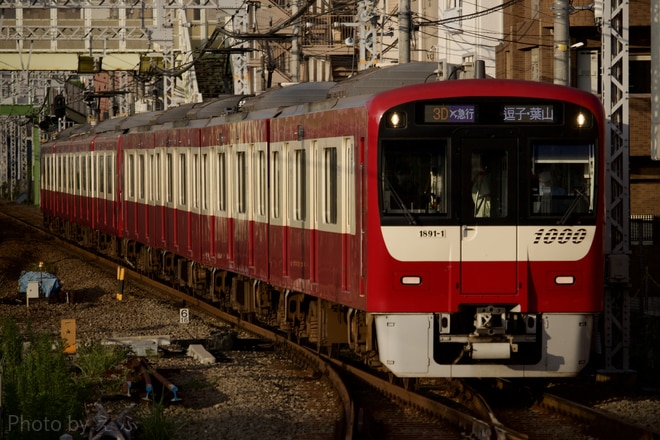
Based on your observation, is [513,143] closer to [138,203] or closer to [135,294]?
[135,294]

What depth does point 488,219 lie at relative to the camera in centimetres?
1060

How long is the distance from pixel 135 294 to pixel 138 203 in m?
3.04

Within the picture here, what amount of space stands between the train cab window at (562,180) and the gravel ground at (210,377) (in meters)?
2.40

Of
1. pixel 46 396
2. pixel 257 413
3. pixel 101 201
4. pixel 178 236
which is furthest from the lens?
pixel 101 201

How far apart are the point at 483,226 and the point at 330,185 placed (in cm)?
201

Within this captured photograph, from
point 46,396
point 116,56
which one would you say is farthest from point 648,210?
point 116,56

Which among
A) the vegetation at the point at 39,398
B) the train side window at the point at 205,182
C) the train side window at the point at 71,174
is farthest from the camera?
the train side window at the point at 71,174

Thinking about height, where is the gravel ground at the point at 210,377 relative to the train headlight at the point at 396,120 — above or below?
below

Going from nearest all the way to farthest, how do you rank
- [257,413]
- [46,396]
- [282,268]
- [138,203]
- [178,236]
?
[46,396] → [257,413] → [282,268] → [178,236] → [138,203]

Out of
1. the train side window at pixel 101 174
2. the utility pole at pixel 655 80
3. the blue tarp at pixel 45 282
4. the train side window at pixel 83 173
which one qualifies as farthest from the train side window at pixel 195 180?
the train side window at pixel 83 173

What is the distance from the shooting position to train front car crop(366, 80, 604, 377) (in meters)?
10.5

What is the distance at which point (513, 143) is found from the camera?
10.6 meters

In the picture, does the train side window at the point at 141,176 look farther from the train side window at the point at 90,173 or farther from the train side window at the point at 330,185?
the train side window at the point at 330,185

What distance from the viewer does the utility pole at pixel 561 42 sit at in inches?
550
